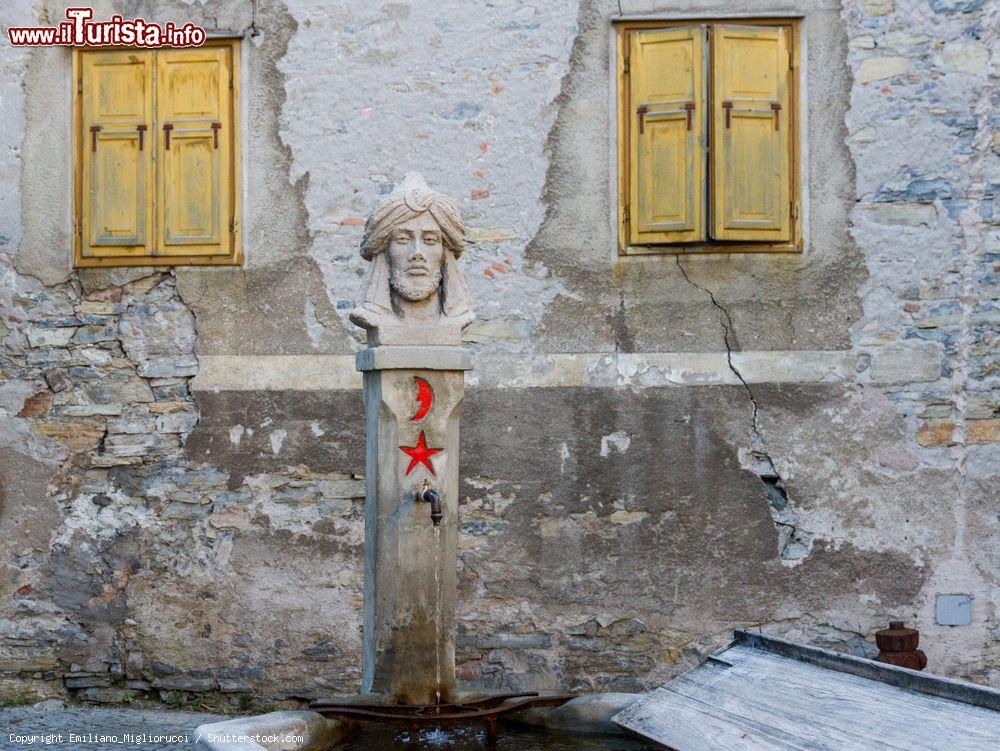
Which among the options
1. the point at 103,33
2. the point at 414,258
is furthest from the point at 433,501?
the point at 103,33

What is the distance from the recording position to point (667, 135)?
7383 millimetres

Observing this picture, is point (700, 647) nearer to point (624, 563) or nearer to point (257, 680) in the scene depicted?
point (624, 563)

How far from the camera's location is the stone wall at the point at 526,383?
285 inches

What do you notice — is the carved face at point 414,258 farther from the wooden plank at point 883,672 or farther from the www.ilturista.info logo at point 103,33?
the www.ilturista.info logo at point 103,33

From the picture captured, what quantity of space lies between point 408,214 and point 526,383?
6.73 feet

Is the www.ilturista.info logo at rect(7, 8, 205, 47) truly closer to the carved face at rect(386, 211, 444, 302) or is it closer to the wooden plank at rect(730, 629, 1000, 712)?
the carved face at rect(386, 211, 444, 302)

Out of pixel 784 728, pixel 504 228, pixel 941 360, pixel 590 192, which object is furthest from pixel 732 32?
pixel 784 728

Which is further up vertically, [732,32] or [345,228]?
[732,32]

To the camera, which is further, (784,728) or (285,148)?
(285,148)

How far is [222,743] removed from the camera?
457 centimetres

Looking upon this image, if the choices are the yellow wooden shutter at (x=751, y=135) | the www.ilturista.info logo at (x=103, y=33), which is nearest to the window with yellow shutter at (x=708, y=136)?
the yellow wooden shutter at (x=751, y=135)

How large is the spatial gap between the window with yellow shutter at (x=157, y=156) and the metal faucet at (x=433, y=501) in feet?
8.79

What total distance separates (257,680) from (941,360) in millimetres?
4017

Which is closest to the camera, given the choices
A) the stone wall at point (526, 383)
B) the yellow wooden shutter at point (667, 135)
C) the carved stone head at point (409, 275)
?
the carved stone head at point (409, 275)
